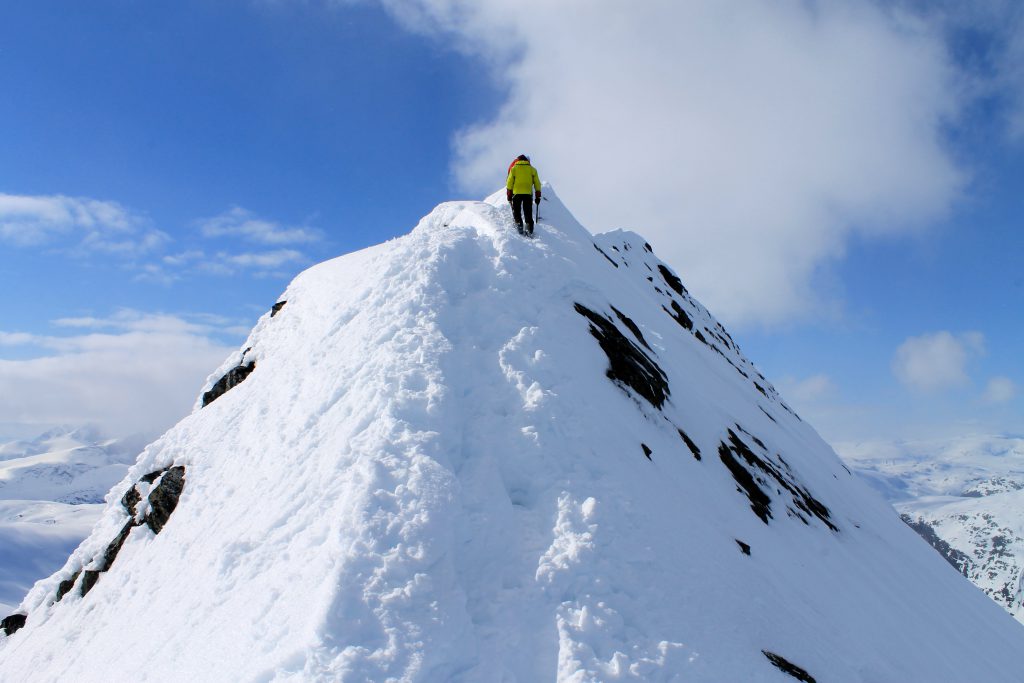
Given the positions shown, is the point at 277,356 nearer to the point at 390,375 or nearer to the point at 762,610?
the point at 390,375

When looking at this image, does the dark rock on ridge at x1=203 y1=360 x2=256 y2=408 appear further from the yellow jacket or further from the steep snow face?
the yellow jacket

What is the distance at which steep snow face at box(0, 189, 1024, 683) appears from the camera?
7082mm

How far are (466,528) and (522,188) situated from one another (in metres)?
14.2

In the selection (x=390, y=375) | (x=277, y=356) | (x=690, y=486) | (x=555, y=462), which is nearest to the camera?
(x=555, y=462)

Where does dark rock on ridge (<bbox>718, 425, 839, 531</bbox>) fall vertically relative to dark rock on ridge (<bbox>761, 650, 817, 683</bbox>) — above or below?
above

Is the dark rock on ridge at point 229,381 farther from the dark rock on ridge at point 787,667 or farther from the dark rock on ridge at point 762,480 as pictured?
the dark rock on ridge at point 787,667

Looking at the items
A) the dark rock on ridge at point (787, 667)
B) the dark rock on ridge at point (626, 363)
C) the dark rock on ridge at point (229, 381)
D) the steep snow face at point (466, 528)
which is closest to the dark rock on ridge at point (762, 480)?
the steep snow face at point (466, 528)

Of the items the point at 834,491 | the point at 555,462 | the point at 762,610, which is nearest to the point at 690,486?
the point at 762,610

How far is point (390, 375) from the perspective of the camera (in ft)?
35.0

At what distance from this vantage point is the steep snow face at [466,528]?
23.2 feet

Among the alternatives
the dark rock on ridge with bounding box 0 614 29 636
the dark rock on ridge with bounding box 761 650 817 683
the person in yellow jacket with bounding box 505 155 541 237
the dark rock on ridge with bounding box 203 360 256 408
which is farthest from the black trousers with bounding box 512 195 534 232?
the dark rock on ridge with bounding box 0 614 29 636

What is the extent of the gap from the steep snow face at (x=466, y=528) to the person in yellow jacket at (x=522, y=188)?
1.81m

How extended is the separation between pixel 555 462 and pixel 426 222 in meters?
17.8

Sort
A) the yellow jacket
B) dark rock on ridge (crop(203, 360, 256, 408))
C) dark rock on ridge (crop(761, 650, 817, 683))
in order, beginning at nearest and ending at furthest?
dark rock on ridge (crop(761, 650, 817, 683)) → dark rock on ridge (crop(203, 360, 256, 408)) → the yellow jacket
